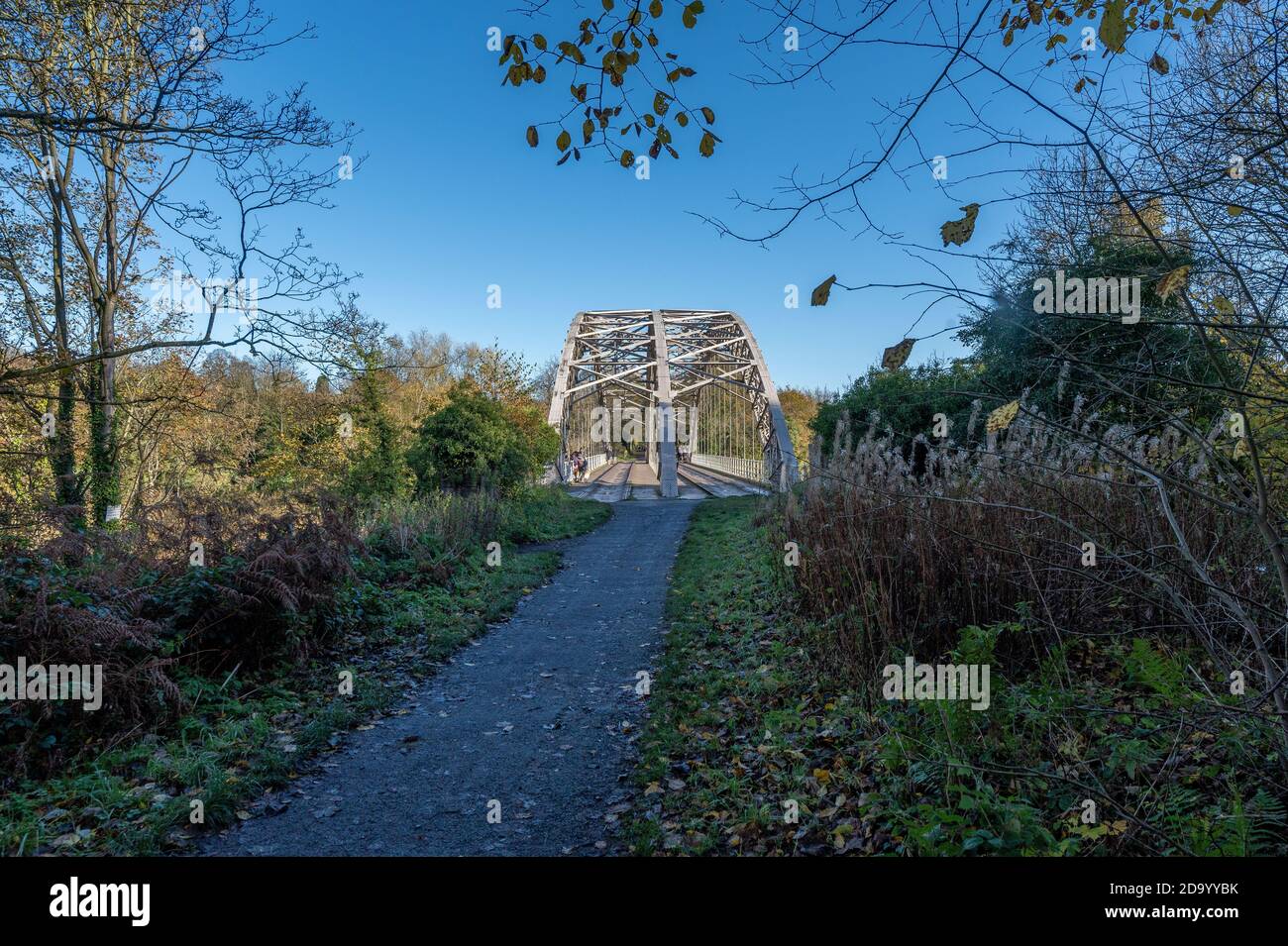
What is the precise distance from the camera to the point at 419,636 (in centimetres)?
728

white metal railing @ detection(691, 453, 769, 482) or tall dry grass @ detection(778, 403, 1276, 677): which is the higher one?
white metal railing @ detection(691, 453, 769, 482)

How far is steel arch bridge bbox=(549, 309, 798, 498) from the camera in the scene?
3003 centimetres

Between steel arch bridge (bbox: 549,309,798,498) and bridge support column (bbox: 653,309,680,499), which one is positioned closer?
bridge support column (bbox: 653,309,680,499)

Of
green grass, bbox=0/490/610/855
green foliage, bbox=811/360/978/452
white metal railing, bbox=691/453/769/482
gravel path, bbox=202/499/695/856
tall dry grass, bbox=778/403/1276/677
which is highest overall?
green foliage, bbox=811/360/978/452

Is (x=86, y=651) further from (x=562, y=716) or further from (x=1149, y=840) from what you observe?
(x=1149, y=840)

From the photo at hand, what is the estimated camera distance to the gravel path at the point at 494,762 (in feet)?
11.6

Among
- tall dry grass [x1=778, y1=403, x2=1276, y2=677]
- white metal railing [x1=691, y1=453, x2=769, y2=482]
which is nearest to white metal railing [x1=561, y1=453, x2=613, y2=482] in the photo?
white metal railing [x1=691, y1=453, x2=769, y2=482]

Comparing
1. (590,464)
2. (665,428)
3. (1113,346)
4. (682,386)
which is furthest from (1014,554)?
(682,386)

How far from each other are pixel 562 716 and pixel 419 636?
2.67m

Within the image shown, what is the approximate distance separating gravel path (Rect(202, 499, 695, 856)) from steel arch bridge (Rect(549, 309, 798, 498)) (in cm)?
1633

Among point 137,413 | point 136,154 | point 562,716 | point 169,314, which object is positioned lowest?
point 562,716

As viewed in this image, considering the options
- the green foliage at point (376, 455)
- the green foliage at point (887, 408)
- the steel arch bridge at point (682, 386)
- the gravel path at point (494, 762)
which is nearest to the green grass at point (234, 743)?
the gravel path at point (494, 762)

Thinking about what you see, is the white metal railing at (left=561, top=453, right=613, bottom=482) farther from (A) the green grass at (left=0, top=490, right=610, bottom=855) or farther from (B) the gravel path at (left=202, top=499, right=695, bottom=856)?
(B) the gravel path at (left=202, top=499, right=695, bottom=856)
